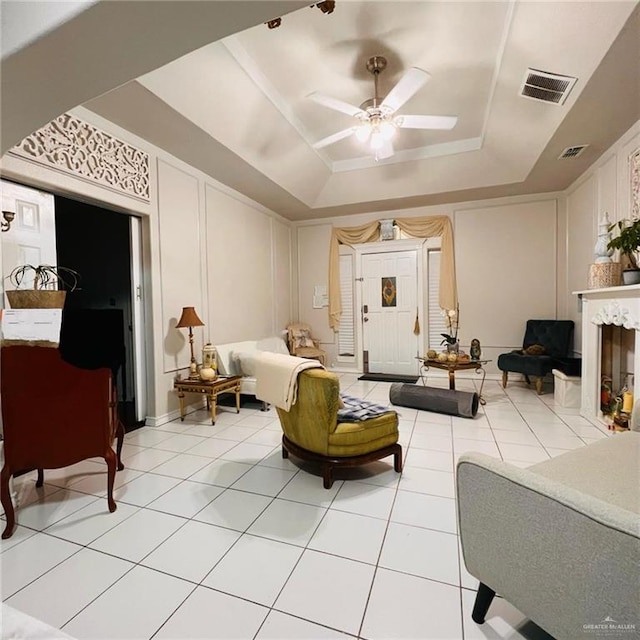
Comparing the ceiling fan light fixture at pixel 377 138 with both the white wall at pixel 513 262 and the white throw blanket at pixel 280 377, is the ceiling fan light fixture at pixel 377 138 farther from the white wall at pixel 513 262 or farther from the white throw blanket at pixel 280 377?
the white wall at pixel 513 262

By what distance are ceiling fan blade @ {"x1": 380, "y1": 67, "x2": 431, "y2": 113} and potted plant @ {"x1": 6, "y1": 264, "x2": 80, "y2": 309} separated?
288 centimetres

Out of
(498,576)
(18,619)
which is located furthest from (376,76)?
(18,619)

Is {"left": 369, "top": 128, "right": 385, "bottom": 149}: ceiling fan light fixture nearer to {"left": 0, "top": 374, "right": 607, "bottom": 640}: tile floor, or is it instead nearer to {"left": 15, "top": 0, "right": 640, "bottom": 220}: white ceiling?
{"left": 15, "top": 0, "right": 640, "bottom": 220}: white ceiling

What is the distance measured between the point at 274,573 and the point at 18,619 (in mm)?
948

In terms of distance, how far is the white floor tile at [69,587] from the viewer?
1360mm

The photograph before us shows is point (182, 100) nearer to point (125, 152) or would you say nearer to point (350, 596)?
point (125, 152)

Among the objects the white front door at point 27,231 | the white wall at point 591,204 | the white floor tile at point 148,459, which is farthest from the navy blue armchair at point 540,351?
the white front door at point 27,231

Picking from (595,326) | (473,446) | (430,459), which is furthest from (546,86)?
(430,459)

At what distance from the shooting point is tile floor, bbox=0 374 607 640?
131 cm

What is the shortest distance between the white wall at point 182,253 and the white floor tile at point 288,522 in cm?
213

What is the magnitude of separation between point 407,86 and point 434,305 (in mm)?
3763

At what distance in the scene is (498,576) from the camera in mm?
1119

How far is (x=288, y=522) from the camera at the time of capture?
75.4 inches

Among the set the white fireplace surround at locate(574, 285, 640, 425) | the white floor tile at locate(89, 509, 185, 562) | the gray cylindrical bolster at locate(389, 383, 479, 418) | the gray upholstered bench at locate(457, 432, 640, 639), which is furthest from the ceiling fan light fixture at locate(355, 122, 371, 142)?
the white floor tile at locate(89, 509, 185, 562)
